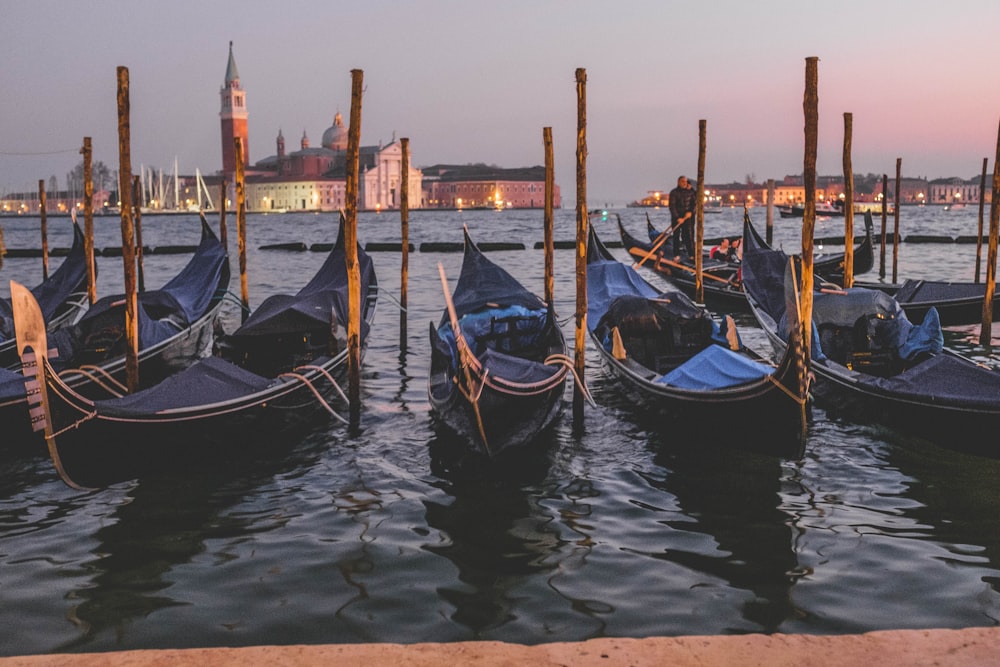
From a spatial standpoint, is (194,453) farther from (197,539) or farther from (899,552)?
(899,552)

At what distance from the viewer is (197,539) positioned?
452cm

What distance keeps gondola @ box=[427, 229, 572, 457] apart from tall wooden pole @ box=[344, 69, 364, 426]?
0.54 m

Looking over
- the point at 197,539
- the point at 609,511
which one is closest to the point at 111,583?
the point at 197,539

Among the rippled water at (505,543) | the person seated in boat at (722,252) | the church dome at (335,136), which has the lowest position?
the rippled water at (505,543)

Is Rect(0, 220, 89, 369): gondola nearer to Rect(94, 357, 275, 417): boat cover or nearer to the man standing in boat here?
Rect(94, 357, 275, 417): boat cover

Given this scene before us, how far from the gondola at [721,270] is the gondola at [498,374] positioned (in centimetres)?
582

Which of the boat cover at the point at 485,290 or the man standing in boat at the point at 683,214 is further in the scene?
the man standing in boat at the point at 683,214

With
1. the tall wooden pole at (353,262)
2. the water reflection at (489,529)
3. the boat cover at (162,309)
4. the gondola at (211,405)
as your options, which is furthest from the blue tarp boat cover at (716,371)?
the boat cover at (162,309)

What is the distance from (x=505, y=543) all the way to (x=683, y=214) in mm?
11140

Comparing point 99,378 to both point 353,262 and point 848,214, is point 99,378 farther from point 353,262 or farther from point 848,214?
point 848,214

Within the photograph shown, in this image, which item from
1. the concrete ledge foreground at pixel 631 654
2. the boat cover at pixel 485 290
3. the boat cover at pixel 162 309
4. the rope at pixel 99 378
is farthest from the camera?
the boat cover at pixel 485 290

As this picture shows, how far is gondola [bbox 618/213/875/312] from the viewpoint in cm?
1321

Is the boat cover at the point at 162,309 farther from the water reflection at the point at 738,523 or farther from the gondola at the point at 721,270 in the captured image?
the gondola at the point at 721,270

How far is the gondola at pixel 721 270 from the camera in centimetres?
1321
